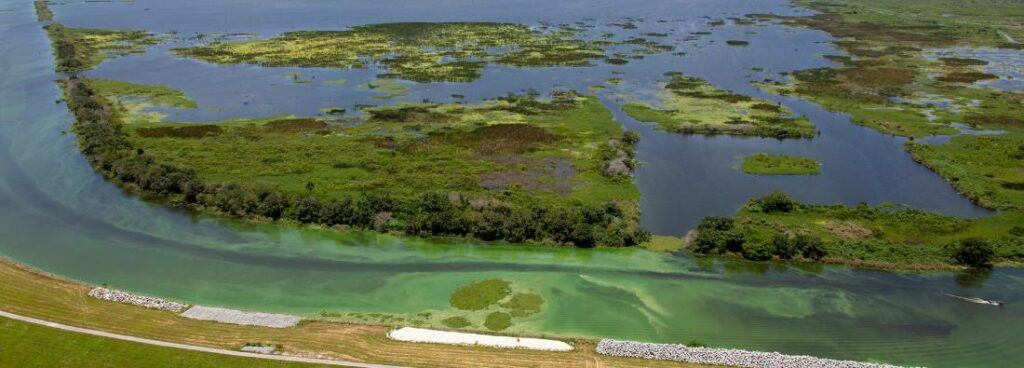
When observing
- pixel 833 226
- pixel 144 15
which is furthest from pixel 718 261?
pixel 144 15

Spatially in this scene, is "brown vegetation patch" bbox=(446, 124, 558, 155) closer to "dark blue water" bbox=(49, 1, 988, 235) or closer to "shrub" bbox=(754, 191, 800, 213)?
"dark blue water" bbox=(49, 1, 988, 235)

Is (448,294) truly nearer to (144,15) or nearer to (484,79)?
(484,79)

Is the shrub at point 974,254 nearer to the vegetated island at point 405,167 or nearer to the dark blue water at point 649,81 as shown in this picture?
the dark blue water at point 649,81

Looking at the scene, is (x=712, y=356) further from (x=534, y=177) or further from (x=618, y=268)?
(x=534, y=177)

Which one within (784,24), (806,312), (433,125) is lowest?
(806,312)

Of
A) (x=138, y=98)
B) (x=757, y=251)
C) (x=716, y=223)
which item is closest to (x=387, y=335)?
(x=716, y=223)

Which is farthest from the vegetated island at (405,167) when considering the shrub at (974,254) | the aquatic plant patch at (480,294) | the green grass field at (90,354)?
the shrub at (974,254)

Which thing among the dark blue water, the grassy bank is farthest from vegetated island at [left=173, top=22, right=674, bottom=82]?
the grassy bank
